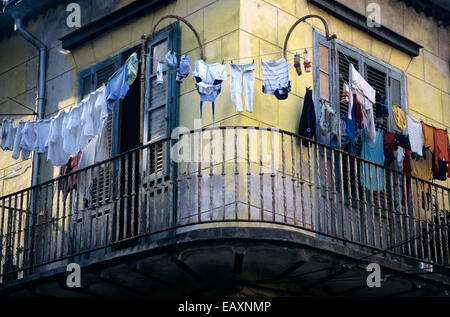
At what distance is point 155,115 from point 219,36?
1397 millimetres

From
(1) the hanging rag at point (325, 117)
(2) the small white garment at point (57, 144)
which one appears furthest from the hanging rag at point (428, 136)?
(2) the small white garment at point (57, 144)

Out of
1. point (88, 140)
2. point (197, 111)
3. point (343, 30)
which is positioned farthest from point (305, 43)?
point (88, 140)

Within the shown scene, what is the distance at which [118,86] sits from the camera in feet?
42.5

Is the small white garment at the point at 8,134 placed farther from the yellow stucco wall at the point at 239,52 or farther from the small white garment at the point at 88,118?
the small white garment at the point at 88,118

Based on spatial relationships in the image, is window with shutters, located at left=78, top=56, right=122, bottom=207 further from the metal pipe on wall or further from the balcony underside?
the balcony underside

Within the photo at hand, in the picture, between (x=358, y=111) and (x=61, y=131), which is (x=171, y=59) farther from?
(x=358, y=111)

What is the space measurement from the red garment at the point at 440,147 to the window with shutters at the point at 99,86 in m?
4.47

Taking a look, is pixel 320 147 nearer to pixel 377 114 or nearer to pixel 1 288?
pixel 377 114

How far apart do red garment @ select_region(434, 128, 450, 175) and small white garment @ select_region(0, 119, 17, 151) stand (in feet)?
19.3

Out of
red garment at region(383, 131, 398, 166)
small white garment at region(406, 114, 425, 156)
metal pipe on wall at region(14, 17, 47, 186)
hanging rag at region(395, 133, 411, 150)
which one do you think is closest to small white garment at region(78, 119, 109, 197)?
metal pipe on wall at region(14, 17, 47, 186)

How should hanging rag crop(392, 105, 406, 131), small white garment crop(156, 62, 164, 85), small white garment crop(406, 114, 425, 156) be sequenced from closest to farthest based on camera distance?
small white garment crop(156, 62, 164, 85)
small white garment crop(406, 114, 425, 156)
hanging rag crop(392, 105, 406, 131)

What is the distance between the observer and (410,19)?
1557 centimetres

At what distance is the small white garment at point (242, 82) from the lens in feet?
40.1

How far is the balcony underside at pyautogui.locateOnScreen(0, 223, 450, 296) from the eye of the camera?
37.3ft
